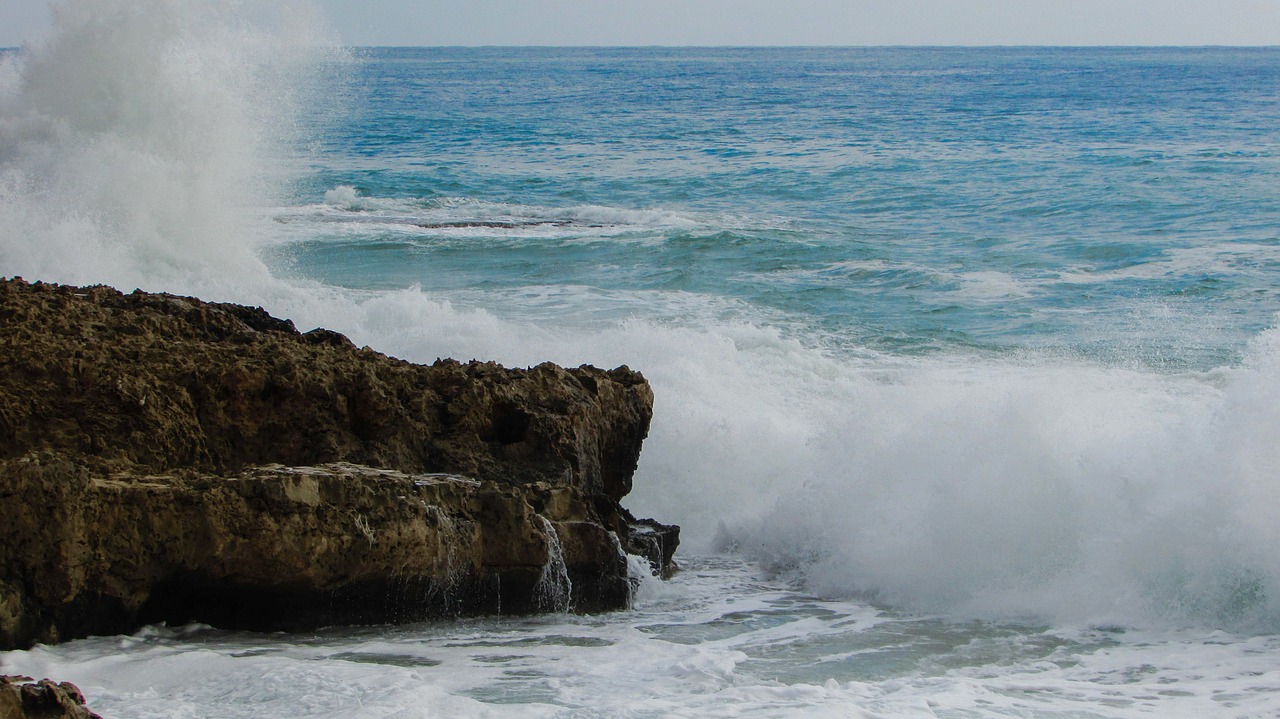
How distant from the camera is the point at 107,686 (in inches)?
159

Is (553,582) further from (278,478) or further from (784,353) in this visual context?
(784,353)

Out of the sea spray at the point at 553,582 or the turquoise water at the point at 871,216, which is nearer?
the sea spray at the point at 553,582

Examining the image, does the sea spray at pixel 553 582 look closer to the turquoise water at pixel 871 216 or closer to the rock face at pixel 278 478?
the rock face at pixel 278 478

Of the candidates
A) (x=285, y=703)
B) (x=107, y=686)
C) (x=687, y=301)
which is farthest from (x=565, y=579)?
(x=687, y=301)

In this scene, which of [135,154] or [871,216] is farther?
[871,216]

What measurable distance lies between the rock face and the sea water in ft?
0.56

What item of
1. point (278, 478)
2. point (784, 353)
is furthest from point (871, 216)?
point (278, 478)

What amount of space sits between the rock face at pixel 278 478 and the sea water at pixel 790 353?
0.17 m

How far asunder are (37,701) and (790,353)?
7.32 metres

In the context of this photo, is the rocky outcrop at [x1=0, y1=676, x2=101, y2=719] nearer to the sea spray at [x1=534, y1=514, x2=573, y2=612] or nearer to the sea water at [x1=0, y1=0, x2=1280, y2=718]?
the sea water at [x1=0, y1=0, x2=1280, y2=718]

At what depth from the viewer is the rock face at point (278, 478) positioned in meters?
4.43

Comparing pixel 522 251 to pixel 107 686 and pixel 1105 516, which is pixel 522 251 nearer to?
pixel 1105 516

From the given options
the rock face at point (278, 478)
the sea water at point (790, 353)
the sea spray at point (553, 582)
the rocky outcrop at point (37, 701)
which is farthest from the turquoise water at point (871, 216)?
the rocky outcrop at point (37, 701)

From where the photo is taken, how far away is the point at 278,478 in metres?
4.62
